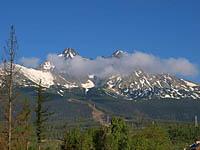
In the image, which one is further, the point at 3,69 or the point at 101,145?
the point at 101,145

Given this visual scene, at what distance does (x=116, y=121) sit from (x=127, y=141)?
4.76 metres

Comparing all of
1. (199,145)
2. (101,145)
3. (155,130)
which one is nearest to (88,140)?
(101,145)

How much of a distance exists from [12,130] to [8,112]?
1669mm

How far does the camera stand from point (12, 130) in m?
41.0

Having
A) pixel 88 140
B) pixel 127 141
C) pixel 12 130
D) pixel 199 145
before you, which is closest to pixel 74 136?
pixel 88 140

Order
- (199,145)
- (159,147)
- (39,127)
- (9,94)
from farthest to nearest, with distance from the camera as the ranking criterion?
(199,145) → (159,147) → (39,127) → (9,94)

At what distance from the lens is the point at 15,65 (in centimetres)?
3956

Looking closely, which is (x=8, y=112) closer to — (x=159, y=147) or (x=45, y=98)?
(x=45, y=98)

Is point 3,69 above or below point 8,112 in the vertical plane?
above

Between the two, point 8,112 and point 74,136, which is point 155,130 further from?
point 8,112

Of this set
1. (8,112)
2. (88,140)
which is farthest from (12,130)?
(88,140)

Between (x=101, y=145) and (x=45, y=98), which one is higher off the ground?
(x=45, y=98)

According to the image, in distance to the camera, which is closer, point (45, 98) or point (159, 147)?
point (45, 98)

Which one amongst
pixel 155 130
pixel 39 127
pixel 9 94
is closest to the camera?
pixel 9 94
